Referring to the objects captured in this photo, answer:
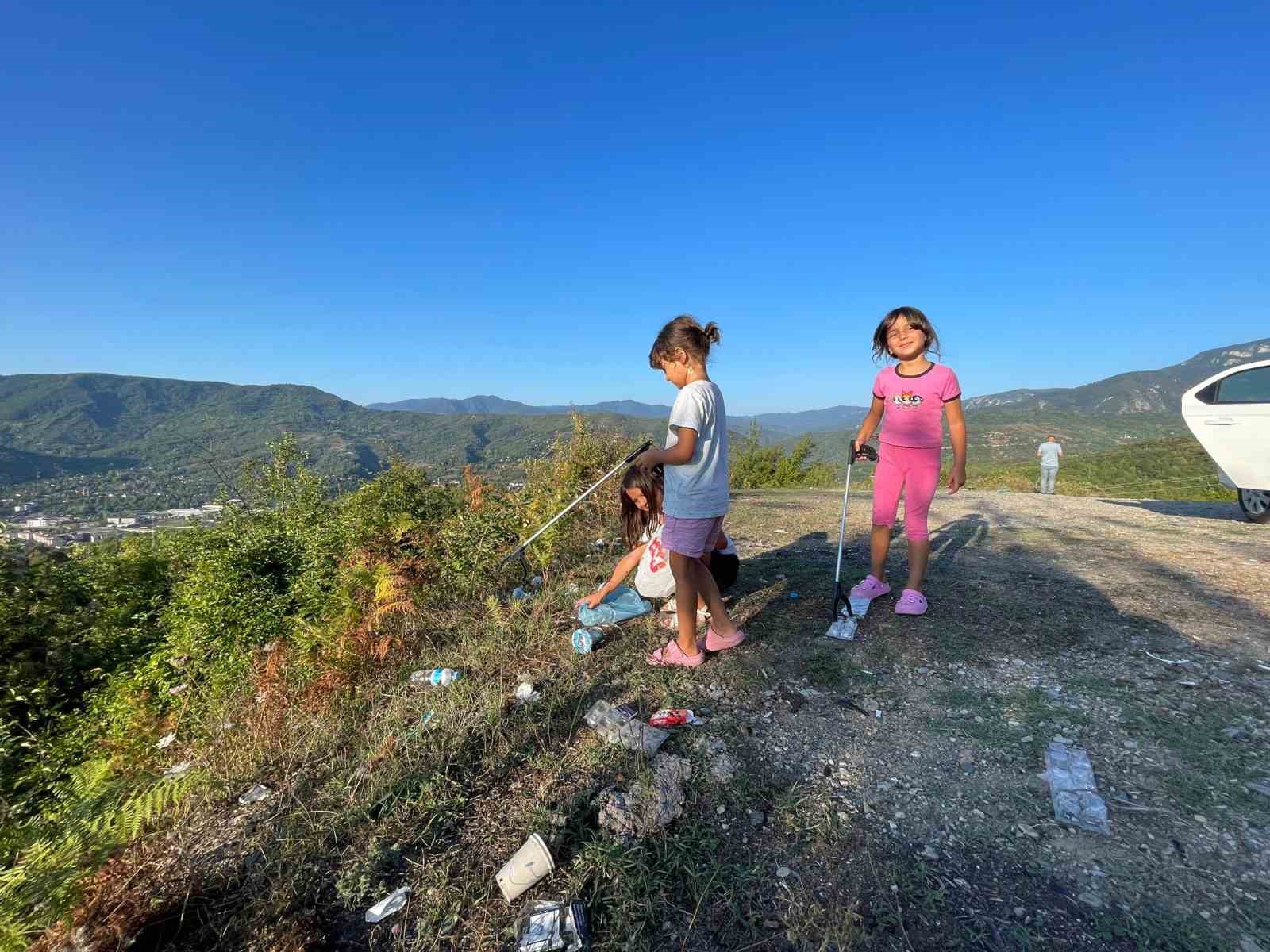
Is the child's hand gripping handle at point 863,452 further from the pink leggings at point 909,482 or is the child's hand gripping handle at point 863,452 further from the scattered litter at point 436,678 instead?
the scattered litter at point 436,678

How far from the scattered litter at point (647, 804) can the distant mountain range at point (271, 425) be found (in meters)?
5.66

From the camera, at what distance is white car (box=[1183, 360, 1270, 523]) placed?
6879 mm

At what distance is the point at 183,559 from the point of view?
25.4 feet

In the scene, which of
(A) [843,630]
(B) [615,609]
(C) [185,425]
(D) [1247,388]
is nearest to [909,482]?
(A) [843,630]

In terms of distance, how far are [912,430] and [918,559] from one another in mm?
1021

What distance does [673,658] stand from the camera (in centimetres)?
357

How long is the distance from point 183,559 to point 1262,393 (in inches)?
596

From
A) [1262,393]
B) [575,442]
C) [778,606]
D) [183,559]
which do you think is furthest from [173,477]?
[1262,393]

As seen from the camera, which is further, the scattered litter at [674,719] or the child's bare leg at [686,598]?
the child's bare leg at [686,598]

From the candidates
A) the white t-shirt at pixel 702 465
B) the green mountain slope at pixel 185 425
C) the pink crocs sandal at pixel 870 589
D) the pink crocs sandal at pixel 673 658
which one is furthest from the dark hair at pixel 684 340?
the green mountain slope at pixel 185 425

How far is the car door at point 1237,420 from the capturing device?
687cm

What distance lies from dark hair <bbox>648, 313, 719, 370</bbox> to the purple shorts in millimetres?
989

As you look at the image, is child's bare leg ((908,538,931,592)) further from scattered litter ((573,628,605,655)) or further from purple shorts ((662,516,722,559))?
scattered litter ((573,628,605,655))

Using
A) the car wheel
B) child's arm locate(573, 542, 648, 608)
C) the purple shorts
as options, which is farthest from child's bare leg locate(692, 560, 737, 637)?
the car wheel
